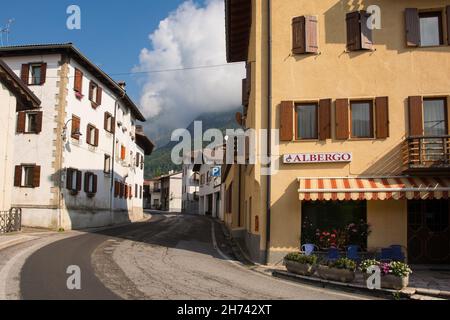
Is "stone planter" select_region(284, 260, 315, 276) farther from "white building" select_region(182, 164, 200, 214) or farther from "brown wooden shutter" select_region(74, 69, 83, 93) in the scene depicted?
"white building" select_region(182, 164, 200, 214)

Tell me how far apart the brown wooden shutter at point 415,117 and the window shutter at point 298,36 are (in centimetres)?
422

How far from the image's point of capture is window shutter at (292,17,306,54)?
17359mm

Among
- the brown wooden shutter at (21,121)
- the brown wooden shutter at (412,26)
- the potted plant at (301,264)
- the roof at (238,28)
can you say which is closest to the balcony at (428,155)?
the brown wooden shutter at (412,26)

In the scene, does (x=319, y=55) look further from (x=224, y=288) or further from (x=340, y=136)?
(x=224, y=288)

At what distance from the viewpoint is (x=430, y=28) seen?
17.3 metres

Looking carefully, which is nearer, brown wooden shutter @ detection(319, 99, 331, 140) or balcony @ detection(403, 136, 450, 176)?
balcony @ detection(403, 136, 450, 176)

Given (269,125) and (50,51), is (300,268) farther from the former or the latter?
(50,51)

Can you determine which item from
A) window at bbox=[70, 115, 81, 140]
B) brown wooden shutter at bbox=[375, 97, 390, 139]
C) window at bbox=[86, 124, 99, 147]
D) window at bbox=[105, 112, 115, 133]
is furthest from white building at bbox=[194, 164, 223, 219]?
brown wooden shutter at bbox=[375, 97, 390, 139]

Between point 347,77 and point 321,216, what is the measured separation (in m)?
5.06

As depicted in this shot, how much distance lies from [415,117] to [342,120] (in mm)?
2432

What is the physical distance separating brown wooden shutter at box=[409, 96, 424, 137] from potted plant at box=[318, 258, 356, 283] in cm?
612

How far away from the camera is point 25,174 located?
30.1 meters

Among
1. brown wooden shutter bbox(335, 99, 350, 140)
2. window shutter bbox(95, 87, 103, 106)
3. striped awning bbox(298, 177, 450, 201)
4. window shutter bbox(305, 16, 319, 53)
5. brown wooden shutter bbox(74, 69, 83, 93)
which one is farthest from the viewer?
window shutter bbox(95, 87, 103, 106)
